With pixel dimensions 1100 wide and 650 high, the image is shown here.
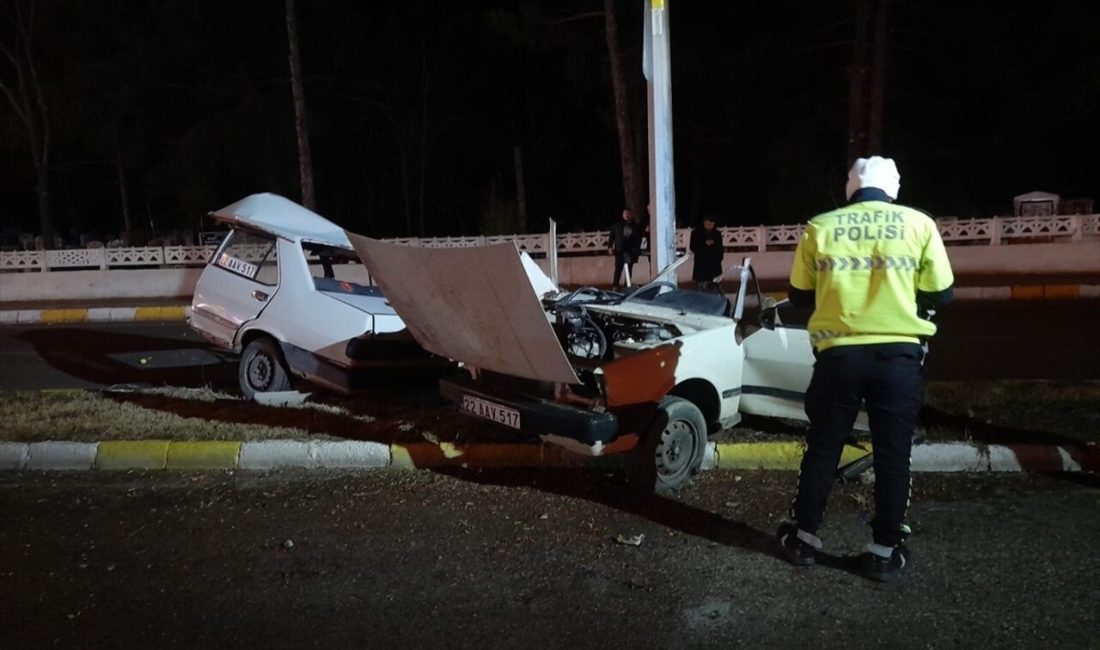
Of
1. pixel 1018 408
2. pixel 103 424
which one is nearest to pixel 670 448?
pixel 1018 408

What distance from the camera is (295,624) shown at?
3.93 meters

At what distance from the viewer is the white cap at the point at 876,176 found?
4180 mm

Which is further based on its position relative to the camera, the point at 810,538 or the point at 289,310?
the point at 289,310

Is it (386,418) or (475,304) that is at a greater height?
(475,304)

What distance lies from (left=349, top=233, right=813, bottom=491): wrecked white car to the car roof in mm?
2223

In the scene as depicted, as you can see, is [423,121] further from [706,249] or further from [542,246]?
[706,249]

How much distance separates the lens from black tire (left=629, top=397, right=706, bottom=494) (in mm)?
5355

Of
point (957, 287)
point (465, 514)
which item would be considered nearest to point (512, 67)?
point (957, 287)

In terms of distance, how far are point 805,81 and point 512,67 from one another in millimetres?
11435

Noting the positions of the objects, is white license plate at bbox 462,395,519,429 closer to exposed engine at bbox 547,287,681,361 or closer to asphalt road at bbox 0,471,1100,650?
asphalt road at bbox 0,471,1100,650

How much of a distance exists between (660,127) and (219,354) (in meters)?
5.75

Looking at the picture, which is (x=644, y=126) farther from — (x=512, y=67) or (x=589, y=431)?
(x=589, y=431)

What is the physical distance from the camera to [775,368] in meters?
5.95

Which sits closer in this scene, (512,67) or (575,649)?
(575,649)
